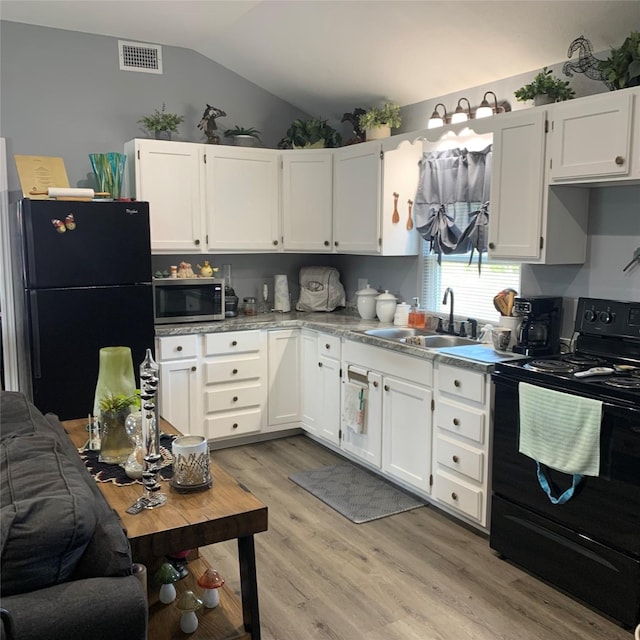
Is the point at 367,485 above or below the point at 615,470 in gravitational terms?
below

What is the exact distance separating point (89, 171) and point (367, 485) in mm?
2815

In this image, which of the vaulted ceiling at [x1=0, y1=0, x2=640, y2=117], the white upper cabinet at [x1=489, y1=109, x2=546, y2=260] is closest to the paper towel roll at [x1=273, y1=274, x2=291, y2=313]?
the vaulted ceiling at [x1=0, y1=0, x2=640, y2=117]

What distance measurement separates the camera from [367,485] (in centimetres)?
389

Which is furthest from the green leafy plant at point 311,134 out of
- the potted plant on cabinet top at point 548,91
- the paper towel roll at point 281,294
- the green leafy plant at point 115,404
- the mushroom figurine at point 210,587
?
the mushroom figurine at point 210,587

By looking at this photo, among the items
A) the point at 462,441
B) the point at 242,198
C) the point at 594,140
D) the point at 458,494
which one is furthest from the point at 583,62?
the point at 242,198

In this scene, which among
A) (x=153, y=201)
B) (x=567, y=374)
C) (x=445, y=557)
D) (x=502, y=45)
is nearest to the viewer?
(x=567, y=374)

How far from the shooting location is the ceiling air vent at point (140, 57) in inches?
177

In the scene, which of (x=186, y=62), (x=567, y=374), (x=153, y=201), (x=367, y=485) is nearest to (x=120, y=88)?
(x=186, y=62)

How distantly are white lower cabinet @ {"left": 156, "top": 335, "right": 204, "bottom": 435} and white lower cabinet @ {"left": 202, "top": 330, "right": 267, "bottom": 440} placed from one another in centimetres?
7

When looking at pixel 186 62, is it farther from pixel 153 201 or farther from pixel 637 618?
pixel 637 618

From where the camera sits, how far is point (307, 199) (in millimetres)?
4777

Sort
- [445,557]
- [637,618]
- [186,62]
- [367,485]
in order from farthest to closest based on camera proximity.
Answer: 1. [186,62]
2. [367,485]
3. [445,557]
4. [637,618]

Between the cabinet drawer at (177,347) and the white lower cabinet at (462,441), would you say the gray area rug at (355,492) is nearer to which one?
the white lower cabinet at (462,441)

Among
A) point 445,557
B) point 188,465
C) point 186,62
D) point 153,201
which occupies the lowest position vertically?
point 445,557
